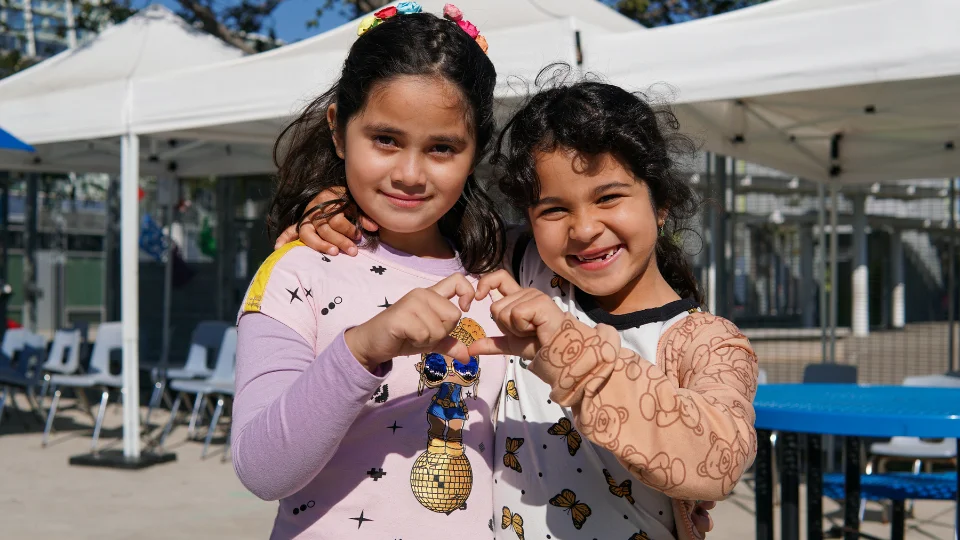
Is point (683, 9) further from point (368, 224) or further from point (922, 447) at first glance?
point (368, 224)

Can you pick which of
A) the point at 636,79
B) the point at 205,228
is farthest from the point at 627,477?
the point at 205,228

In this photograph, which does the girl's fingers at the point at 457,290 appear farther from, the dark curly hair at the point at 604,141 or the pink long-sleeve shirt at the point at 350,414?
the dark curly hair at the point at 604,141

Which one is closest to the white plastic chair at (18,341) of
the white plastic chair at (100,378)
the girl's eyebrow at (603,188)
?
the white plastic chair at (100,378)

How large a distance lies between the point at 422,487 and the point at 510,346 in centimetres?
33

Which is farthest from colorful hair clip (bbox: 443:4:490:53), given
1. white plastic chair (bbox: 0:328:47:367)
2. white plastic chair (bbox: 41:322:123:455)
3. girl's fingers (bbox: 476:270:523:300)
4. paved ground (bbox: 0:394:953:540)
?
white plastic chair (bbox: 0:328:47:367)

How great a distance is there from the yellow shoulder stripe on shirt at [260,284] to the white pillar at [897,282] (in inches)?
522

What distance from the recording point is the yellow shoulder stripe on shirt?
1.30 meters

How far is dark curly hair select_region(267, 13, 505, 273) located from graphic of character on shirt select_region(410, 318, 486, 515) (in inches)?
7.3

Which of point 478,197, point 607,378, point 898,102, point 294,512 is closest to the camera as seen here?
point 607,378

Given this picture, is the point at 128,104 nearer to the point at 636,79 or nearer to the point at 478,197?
the point at 636,79

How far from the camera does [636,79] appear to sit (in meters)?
4.20

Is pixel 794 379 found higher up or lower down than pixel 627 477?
lower down

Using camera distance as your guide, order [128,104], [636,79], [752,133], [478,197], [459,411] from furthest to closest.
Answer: [128,104]
[752,133]
[636,79]
[478,197]
[459,411]

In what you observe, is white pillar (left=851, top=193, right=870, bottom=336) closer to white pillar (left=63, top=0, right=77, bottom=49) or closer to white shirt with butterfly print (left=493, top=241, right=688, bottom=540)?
white pillar (left=63, top=0, right=77, bottom=49)
